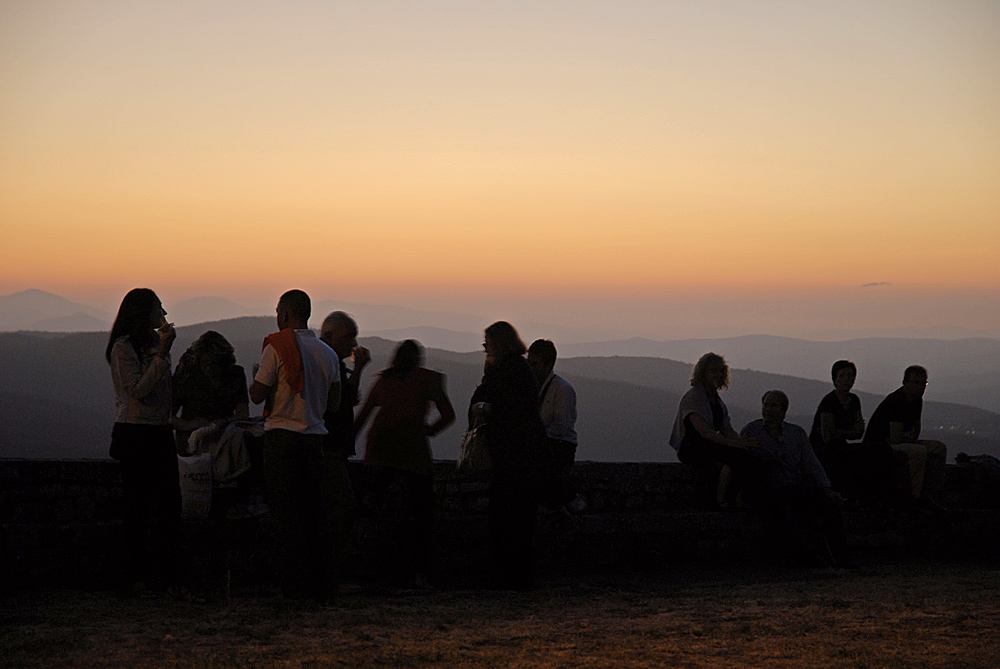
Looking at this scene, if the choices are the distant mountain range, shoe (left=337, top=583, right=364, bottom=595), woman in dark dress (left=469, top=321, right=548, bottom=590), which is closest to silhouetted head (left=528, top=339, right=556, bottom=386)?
woman in dark dress (left=469, top=321, right=548, bottom=590)

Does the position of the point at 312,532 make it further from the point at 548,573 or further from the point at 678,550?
the point at 678,550

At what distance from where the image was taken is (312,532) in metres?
5.87

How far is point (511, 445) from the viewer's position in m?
6.71

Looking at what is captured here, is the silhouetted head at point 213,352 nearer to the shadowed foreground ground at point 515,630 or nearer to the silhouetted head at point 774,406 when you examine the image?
the shadowed foreground ground at point 515,630

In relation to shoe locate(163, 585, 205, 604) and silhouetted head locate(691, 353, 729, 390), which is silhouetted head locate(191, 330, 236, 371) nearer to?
shoe locate(163, 585, 205, 604)

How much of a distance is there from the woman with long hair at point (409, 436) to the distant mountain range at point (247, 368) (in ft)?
254

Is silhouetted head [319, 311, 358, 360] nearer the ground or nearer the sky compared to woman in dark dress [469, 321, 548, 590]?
nearer the sky

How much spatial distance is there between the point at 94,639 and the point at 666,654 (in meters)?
2.65

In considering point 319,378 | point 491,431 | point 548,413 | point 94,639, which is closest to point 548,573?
point 548,413

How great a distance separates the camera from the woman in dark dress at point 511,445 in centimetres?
670

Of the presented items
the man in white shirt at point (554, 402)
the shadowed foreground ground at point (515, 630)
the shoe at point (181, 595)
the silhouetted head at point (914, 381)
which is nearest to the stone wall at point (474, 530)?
the shadowed foreground ground at point (515, 630)

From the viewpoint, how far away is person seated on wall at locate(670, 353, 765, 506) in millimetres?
8453

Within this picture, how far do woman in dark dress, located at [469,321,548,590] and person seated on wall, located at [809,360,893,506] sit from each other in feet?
11.8

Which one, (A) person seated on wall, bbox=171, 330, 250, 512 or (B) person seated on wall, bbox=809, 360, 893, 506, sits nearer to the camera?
(A) person seated on wall, bbox=171, 330, 250, 512
